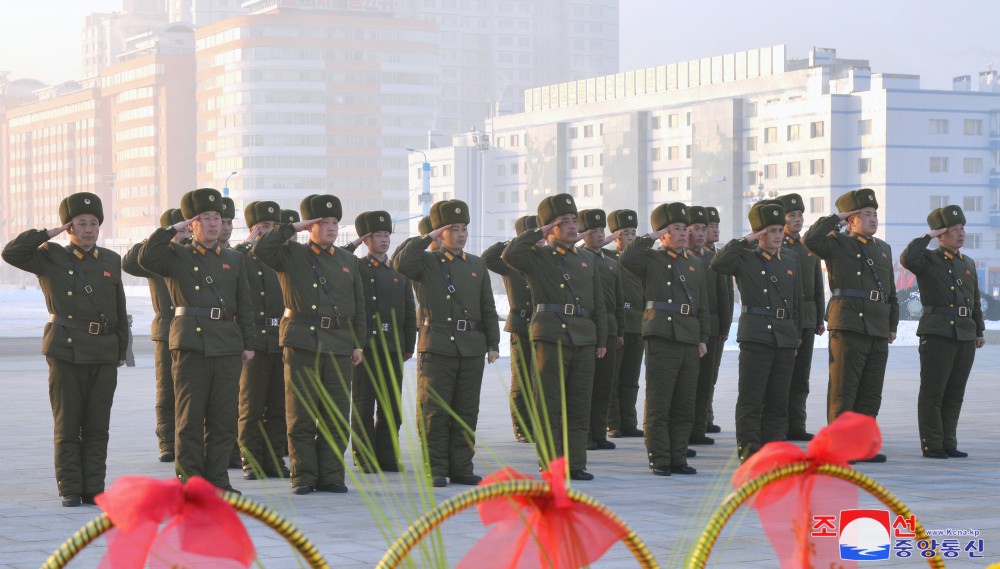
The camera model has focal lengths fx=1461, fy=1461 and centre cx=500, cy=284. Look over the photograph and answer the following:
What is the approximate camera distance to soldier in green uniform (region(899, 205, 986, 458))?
10.8 metres

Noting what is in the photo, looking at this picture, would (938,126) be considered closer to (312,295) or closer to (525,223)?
(525,223)

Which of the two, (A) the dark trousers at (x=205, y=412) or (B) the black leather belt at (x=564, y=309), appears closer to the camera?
(A) the dark trousers at (x=205, y=412)

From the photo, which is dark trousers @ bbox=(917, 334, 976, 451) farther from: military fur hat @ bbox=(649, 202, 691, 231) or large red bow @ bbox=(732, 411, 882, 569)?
large red bow @ bbox=(732, 411, 882, 569)

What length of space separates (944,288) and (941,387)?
28.9 inches

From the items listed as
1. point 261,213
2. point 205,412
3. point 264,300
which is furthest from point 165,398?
point 205,412

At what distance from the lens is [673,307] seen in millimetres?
10039

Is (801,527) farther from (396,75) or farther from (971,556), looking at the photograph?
(396,75)

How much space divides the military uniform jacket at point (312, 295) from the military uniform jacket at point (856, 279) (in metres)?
3.48

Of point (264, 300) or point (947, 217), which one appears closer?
point (264, 300)

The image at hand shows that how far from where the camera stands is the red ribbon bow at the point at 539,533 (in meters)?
2.79

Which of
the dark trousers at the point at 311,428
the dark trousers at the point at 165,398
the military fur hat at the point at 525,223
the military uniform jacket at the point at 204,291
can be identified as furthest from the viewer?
the military fur hat at the point at 525,223

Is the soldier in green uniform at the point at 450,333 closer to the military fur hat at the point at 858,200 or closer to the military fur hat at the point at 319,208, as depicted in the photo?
the military fur hat at the point at 319,208

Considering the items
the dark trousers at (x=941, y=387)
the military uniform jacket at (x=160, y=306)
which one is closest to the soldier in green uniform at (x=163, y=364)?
the military uniform jacket at (x=160, y=306)

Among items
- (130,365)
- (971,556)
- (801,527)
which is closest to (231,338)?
(971,556)
